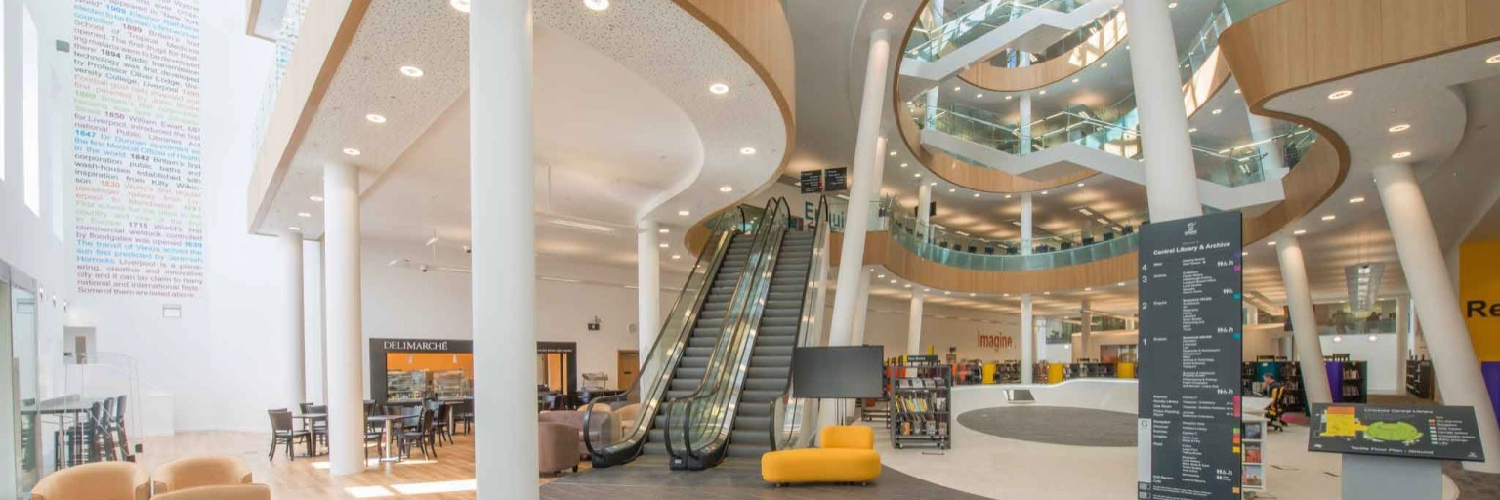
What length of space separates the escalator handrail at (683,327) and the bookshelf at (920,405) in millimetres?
3358

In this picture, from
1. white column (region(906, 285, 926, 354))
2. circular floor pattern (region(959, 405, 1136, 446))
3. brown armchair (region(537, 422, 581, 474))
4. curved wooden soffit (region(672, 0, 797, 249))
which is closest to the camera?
curved wooden soffit (region(672, 0, 797, 249))

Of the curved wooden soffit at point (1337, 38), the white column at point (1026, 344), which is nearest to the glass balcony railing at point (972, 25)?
the curved wooden soffit at point (1337, 38)

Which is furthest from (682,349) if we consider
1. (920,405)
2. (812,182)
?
(812,182)

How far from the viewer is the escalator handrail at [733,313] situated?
1010 centimetres

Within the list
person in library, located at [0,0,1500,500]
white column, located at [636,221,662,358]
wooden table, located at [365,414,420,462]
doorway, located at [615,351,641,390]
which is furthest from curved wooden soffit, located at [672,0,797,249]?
doorway, located at [615,351,641,390]

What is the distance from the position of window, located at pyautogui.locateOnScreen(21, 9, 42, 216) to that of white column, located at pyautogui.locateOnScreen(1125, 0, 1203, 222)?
870 centimetres

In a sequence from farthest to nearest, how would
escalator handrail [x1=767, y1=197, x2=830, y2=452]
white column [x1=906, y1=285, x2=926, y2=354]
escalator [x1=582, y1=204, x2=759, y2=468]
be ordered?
white column [x1=906, y1=285, x2=926, y2=354] → escalator [x1=582, y1=204, x2=759, y2=468] → escalator handrail [x1=767, y1=197, x2=830, y2=452]

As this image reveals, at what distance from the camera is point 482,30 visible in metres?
4.92

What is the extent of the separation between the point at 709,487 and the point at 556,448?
240cm

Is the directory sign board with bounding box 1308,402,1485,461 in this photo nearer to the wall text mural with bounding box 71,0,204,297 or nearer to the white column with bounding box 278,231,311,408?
the wall text mural with bounding box 71,0,204,297

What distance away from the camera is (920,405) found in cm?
1233

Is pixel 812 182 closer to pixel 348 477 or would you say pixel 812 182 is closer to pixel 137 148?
pixel 348 477

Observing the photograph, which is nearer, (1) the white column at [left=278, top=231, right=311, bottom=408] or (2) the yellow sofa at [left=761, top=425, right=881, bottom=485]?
(2) the yellow sofa at [left=761, top=425, right=881, bottom=485]

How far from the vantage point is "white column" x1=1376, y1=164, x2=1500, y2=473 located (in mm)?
9688
